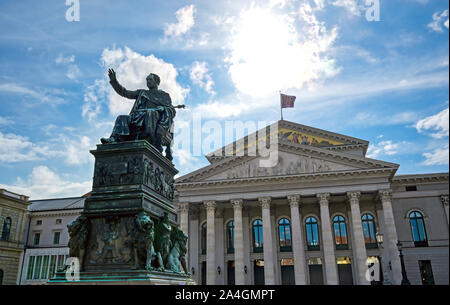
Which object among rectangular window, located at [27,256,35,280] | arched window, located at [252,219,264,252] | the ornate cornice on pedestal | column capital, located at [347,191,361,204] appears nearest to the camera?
column capital, located at [347,191,361,204]

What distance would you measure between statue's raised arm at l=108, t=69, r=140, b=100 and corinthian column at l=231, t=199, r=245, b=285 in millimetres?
33860

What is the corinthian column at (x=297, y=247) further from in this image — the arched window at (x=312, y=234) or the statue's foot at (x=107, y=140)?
the statue's foot at (x=107, y=140)

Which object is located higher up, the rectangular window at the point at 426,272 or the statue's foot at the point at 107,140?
the statue's foot at the point at 107,140

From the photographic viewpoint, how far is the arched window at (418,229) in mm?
41781

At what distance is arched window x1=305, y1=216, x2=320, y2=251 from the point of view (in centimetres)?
4209

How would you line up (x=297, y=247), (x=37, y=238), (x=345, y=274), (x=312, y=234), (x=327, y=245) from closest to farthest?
(x=327, y=245), (x=297, y=247), (x=345, y=274), (x=312, y=234), (x=37, y=238)

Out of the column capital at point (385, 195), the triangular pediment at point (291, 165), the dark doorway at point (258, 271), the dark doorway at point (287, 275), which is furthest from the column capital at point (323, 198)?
the dark doorway at point (258, 271)

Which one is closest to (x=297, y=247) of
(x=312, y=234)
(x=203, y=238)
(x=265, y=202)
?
(x=312, y=234)

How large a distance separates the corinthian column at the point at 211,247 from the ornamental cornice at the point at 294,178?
2551 mm

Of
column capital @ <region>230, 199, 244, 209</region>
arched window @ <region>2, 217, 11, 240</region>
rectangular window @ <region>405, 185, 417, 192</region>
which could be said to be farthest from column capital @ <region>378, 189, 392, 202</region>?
arched window @ <region>2, 217, 11, 240</region>

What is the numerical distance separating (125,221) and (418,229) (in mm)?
44233

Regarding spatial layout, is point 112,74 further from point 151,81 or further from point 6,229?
point 6,229

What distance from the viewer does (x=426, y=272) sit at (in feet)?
135

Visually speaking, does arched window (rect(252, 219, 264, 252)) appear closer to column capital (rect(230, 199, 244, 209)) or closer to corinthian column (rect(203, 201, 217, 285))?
column capital (rect(230, 199, 244, 209))
